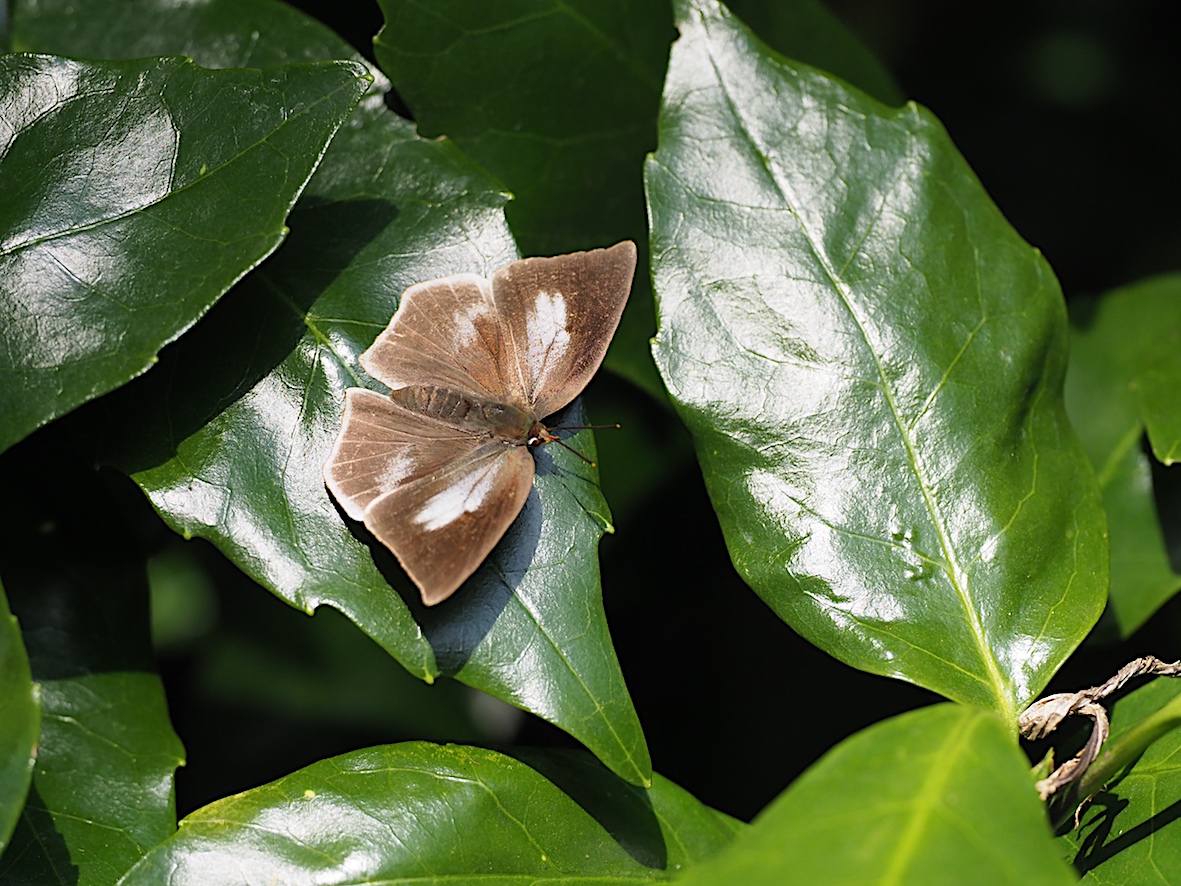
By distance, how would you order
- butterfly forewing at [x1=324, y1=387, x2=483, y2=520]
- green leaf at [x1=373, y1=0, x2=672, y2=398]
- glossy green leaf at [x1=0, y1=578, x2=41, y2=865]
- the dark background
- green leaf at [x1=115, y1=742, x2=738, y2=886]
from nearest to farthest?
1. glossy green leaf at [x1=0, y1=578, x2=41, y2=865]
2. green leaf at [x1=115, y1=742, x2=738, y2=886]
3. butterfly forewing at [x1=324, y1=387, x2=483, y2=520]
4. green leaf at [x1=373, y1=0, x2=672, y2=398]
5. the dark background

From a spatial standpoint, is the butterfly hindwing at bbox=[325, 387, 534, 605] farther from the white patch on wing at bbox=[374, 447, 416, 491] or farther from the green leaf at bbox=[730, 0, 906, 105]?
the green leaf at bbox=[730, 0, 906, 105]

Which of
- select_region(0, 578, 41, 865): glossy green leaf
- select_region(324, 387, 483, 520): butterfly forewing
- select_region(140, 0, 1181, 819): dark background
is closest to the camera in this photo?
select_region(0, 578, 41, 865): glossy green leaf

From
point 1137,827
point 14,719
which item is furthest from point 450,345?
point 1137,827

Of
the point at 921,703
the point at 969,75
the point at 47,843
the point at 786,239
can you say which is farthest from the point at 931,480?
the point at 969,75

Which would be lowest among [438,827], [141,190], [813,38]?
[438,827]

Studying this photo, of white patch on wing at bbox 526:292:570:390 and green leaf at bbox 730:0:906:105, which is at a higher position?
green leaf at bbox 730:0:906:105

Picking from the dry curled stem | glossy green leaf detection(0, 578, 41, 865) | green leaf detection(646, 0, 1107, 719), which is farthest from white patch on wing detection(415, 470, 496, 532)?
the dry curled stem

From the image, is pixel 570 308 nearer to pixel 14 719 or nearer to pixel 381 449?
pixel 381 449
